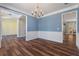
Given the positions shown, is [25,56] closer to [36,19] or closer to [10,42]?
[10,42]

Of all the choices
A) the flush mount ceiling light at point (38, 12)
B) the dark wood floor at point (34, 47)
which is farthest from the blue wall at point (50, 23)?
the dark wood floor at point (34, 47)

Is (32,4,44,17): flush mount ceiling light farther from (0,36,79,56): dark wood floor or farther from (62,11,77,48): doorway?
(62,11,77,48): doorway

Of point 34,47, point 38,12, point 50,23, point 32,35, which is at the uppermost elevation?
point 38,12

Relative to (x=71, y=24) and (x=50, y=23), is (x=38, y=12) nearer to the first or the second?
(x=50, y=23)

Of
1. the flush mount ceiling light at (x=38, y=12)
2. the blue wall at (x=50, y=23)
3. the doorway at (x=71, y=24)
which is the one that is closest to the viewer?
the flush mount ceiling light at (x=38, y=12)

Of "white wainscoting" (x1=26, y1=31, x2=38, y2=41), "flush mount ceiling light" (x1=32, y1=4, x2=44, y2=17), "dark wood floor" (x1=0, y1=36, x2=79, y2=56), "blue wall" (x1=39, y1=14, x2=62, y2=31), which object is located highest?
"flush mount ceiling light" (x1=32, y1=4, x2=44, y2=17)

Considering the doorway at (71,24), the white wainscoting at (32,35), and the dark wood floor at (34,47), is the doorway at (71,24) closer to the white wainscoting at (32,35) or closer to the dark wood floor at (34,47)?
the dark wood floor at (34,47)

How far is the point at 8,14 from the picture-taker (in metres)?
2.08

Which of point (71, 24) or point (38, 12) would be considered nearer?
point (38, 12)

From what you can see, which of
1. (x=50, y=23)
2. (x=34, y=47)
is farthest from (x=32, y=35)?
(x=50, y=23)

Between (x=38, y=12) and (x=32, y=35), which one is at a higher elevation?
(x=38, y=12)

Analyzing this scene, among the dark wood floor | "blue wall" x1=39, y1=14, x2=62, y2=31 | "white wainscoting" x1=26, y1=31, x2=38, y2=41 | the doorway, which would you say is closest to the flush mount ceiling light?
"blue wall" x1=39, y1=14, x2=62, y2=31

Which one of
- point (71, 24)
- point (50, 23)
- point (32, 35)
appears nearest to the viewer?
point (32, 35)

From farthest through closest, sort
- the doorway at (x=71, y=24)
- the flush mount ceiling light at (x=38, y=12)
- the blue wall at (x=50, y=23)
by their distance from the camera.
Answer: the doorway at (x=71, y=24) → the blue wall at (x=50, y=23) → the flush mount ceiling light at (x=38, y=12)
